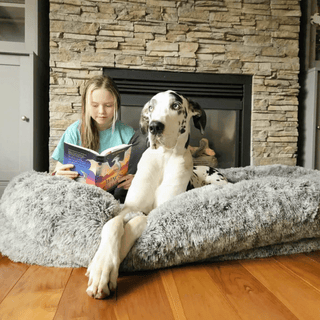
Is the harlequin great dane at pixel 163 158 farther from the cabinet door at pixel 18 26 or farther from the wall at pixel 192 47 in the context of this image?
→ the cabinet door at pixel 18 26

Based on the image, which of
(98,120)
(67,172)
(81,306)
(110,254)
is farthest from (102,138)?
(81,306)

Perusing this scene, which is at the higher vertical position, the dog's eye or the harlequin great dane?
the dog's eye

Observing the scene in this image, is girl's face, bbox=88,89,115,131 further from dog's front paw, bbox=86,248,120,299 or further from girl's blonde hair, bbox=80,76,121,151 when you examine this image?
dog's front paw, bbox=86,248,120,299

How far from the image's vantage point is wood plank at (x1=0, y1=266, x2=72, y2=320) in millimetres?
645

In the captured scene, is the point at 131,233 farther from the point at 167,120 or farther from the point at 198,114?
the point at 198,114

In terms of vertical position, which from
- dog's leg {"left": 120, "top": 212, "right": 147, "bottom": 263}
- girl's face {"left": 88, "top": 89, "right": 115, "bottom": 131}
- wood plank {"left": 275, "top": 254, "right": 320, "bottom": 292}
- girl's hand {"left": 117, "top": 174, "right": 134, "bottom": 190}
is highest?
girl's face {"left": 88, "top": 89, "right": 115, "bottom": 131}

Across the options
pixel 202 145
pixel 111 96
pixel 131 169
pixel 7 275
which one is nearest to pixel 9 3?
pixel 111 96

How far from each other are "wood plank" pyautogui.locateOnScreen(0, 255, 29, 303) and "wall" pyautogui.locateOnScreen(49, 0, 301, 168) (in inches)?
69.7

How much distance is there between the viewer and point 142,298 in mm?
708

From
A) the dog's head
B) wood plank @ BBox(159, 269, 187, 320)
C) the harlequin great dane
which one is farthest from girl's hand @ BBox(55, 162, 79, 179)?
wood plank @ BBox(159, 269, 187, 320)

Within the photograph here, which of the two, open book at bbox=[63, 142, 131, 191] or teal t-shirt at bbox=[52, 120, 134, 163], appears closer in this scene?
open book at bbox=[63, 142, 131, 191]

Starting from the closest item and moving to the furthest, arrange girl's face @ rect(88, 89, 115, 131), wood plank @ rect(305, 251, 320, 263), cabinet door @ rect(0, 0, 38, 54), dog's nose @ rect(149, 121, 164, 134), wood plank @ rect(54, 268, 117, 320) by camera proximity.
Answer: wood plank @ rect(54, 268, 117, 320)
wood plank @ rect(305, 251, 320, 263)
dog's nose @ rect(149, 121, 164, 134)
girl's face @ rect(88, 89, 115, 131)
cabinet door @ rect(0, 0, 38, 54)

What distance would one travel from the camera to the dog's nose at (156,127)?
112cm

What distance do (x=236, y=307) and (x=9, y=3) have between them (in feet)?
9.84
